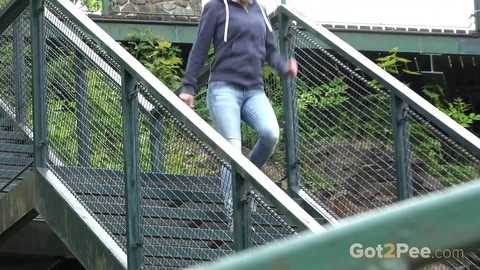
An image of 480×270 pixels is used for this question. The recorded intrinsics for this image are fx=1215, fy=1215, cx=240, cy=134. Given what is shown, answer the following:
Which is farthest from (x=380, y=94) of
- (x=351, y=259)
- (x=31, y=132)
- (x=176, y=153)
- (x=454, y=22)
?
(x=454, y=22)

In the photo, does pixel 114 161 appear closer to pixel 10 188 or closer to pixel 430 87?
pixel 10 188

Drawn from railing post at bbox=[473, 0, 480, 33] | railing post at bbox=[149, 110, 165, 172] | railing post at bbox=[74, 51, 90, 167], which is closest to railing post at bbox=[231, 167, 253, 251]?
railing post at bbox=[149, 110, 165, 172]

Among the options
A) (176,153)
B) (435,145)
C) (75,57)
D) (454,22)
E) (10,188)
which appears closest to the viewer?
(176,153)

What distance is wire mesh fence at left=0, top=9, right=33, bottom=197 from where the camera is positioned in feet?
22.7

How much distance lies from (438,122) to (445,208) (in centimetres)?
429

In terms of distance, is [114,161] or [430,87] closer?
[114,161]

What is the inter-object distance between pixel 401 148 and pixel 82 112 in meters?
1.62

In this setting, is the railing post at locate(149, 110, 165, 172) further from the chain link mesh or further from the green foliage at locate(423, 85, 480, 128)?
the green foliage at locate(423, 85, 480, 128)

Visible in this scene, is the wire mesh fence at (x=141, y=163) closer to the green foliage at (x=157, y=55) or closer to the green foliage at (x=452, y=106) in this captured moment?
the green foliage at (x=157, y=55)

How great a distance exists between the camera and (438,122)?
18.5ft

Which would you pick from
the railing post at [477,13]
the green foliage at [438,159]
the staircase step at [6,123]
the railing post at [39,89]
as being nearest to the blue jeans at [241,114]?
the green foliage at [438,159]

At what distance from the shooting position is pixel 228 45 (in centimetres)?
621

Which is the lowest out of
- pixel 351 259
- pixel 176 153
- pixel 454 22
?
pixel 351 259

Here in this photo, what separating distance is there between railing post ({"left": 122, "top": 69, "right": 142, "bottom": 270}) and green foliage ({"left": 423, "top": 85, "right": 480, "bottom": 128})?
655cm
